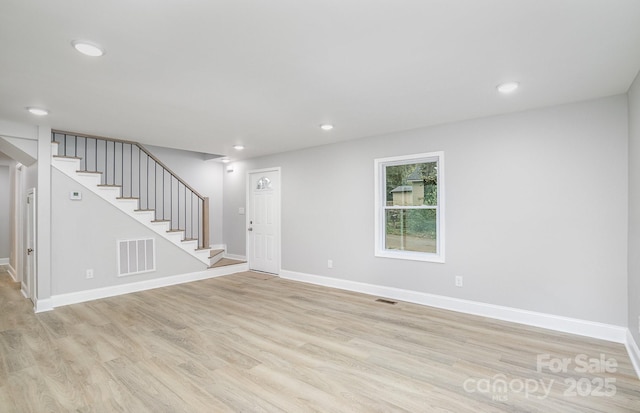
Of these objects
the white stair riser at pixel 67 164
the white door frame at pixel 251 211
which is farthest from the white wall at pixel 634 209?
the white stair riser at pixel 67 164

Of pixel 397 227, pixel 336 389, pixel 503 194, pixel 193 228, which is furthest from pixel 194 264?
pixel 503 194

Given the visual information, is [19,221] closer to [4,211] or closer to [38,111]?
[4,211]

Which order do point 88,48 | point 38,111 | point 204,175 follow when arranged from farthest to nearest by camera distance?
point 204,175 → point 38,111 → point 88,48

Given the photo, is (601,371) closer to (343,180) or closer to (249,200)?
(343,180)

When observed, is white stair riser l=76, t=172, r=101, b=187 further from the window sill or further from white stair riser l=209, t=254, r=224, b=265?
the window sill

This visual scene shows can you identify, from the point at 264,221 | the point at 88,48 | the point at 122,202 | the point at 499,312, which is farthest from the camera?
the point at 264,221

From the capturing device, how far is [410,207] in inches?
186

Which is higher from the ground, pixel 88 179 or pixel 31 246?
pixel 88 179

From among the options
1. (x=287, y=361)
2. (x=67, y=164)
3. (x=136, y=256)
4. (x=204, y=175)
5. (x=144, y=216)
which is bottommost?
(x=287, y=361)

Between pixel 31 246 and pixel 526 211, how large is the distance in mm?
6700

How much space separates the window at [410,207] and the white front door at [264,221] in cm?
233

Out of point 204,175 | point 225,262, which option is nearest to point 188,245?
point 225,262

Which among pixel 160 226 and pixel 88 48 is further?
pixel 160 226

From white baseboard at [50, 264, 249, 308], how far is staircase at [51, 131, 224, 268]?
0.26 metres
